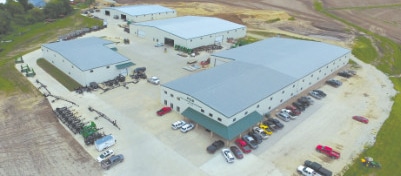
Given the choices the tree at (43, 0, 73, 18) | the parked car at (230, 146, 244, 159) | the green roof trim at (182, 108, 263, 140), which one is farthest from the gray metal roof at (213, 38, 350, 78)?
the tree at (43, 0, 73, 18)

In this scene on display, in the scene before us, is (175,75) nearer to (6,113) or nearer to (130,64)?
(130,64)

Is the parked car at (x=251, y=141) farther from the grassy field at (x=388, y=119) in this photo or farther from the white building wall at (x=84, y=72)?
the white building wall at (x=84, y=72)

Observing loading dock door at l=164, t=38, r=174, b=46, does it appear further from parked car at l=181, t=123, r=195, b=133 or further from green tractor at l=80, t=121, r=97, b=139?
green tractor at l=80, t=121, r=97, b=139

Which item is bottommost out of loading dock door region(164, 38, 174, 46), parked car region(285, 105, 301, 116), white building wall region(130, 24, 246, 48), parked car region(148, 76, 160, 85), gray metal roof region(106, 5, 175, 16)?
parked car region(285, 105, 301, 116)

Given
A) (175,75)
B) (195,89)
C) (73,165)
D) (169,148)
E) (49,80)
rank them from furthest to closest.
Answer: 1. (175,75)
2. (49,80)
3. (195,89)
4. (169,148)
5. (73,165)

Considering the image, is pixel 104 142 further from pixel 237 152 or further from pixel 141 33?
pixel 141 33

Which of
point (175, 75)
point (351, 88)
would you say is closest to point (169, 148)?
point (175, 75)

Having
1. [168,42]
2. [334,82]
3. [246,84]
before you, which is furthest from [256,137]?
[168,42]
